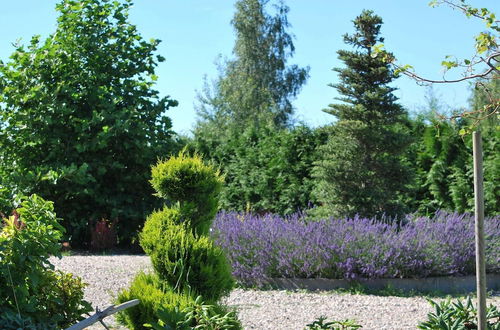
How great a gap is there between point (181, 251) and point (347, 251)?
2.72m

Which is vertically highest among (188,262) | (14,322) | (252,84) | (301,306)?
(252,84)

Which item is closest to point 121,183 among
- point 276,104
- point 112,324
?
point 112,324

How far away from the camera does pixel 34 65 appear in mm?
9766

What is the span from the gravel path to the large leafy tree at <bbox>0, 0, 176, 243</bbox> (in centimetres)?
298

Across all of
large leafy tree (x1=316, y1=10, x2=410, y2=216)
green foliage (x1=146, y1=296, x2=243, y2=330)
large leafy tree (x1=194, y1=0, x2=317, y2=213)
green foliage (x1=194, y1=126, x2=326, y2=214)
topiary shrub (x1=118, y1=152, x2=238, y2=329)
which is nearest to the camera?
green foliage (x1=146, y1=296, x2=243, y2=330)

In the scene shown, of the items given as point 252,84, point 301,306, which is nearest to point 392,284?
point 301,306

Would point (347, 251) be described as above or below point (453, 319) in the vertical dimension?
above

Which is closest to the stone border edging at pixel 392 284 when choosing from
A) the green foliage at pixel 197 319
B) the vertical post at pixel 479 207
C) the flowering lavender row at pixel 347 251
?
the flowering lavender row at pixel 347 251

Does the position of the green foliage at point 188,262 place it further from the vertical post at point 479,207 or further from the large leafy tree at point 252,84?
the large leafy tree at point 252,84

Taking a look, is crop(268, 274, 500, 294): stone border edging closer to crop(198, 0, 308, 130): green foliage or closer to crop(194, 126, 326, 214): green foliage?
crop(194, 126, 326, 214): green foliage

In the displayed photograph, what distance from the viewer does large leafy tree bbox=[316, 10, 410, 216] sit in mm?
8641

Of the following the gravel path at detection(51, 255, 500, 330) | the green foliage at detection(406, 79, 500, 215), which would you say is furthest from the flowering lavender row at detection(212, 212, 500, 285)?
the green foliage at detection(406, 79, 500, 215)

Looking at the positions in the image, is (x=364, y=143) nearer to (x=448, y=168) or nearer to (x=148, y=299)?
(x=448, y=168)

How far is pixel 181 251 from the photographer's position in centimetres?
Result: 430
